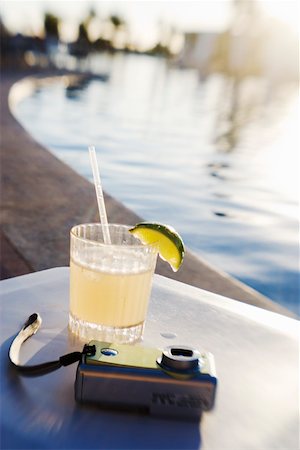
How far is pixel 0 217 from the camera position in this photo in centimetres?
291

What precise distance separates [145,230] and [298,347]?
0.32 m

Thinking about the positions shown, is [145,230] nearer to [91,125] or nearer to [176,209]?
[176,209]

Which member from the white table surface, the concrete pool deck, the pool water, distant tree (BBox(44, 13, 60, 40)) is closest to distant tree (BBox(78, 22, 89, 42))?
distant tree (BBox(44, 13, 60, 40))

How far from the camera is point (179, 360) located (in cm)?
66

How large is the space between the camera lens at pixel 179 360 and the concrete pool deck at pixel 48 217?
5.31 ft

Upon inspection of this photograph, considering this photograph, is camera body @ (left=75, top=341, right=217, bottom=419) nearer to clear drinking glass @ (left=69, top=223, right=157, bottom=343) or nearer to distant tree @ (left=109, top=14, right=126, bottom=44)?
clear drinking glass @ (left=69, top=223, right=157, bottom=343)

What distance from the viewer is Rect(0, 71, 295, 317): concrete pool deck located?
7.80 feet

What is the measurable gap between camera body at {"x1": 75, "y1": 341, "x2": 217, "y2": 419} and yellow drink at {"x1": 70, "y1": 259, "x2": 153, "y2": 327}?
0.18m

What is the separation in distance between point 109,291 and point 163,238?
11 cm

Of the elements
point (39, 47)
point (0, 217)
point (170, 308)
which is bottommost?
point (39, 47)

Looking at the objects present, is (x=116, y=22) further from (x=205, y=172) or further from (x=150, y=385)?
(x=150, y=385)

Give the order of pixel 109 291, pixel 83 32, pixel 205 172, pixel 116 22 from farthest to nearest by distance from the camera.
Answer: pixel 116 22 → pixel 83 32 → pixel 205 172 → pixel 109 291

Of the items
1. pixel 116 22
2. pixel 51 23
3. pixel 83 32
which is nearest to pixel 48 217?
pixel 51 23

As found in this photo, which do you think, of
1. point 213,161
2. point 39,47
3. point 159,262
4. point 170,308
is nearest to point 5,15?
point 39,47
